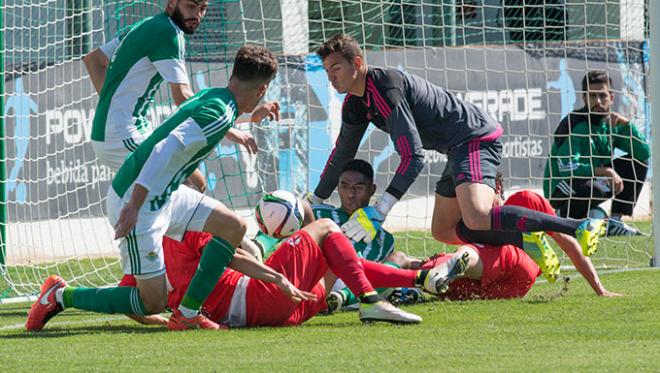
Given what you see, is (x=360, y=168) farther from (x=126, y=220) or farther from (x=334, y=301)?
(x=126, y=220)

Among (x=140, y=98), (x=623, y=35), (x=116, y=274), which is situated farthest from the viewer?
(x=623, y=35)

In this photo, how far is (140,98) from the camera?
21.1ft

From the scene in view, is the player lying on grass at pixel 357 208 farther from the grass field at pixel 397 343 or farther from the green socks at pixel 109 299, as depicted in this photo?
the green socks at pixel 109 299

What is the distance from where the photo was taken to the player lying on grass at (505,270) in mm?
6805

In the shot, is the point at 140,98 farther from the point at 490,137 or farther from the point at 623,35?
the point at 623,35

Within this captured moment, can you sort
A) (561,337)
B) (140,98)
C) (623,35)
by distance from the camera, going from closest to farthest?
(561,337)
(140,98)
(623,35)

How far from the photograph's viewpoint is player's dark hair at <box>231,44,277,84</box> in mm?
5500

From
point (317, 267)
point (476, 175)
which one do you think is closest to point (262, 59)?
point (317, 267)

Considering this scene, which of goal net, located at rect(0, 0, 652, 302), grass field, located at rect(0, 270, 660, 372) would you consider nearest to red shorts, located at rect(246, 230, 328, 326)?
grass field, located at rect(0, 270, 660, 372)

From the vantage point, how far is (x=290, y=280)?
568 cm

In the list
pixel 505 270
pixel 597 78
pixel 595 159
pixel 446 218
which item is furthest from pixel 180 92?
pixel 595 159

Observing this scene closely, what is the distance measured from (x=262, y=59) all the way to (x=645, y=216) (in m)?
9.00

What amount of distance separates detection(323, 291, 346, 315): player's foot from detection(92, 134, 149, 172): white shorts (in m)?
1.31

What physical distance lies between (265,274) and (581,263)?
7.36 feet
